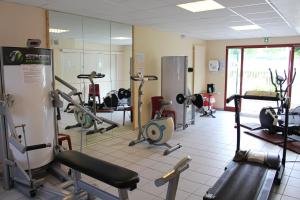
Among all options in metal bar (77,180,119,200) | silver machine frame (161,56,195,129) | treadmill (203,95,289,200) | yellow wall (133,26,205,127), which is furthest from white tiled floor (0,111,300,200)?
metal bar (77,180,119,200)

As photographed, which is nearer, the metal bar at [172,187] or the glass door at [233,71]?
the metal bar at [172,187]

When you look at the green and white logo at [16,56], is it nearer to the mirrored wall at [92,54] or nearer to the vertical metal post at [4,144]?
the vertical metal post at [4,144]

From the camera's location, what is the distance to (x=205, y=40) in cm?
884

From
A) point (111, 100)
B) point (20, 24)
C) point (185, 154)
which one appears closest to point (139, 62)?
point (111, 100)

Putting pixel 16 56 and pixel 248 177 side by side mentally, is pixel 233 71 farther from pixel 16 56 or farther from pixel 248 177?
pixel 16 56

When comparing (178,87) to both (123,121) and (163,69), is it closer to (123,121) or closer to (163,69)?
(163,69)

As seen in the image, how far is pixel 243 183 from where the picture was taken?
2.90 m

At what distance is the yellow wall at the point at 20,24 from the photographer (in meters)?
3.49

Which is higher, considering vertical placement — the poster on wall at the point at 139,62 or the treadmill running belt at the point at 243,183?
the poster on wall at the point at 139,62

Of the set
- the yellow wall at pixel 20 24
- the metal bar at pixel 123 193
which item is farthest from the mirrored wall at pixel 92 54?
the metal bar at pixel 123 193

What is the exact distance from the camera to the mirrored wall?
437 cm

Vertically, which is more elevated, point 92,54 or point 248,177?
Result: point 92,54

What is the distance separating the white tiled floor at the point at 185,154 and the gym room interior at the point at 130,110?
22 mm

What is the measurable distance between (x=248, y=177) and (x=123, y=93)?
11.4 ft
